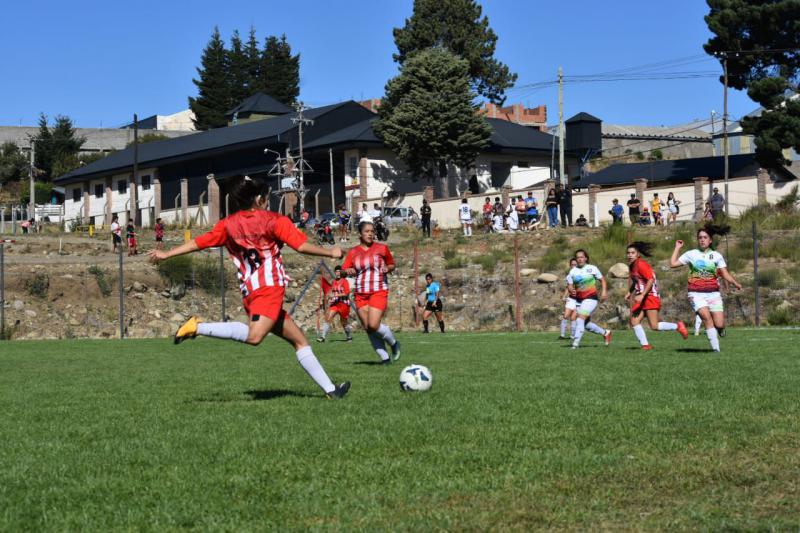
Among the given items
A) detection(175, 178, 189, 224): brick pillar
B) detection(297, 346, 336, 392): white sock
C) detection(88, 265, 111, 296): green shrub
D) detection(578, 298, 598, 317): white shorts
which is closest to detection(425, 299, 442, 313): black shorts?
detection(88, 265, 111, 296): green shrub

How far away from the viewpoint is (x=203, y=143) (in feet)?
252

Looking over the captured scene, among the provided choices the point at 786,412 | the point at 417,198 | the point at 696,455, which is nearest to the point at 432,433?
the point at 696,455

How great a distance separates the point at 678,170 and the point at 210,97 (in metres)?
63.3

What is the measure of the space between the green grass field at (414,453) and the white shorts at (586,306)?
6.14 metres

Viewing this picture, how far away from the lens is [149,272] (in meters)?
38.8

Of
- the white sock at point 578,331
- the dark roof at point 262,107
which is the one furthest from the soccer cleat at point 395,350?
the dark roof at point 262,107

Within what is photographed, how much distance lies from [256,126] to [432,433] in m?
71.2

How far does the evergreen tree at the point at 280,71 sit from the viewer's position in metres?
116

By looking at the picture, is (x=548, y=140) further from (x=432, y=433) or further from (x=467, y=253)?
(x=432, y=433)

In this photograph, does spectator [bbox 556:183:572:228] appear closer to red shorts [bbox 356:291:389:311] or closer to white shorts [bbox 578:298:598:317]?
white shorts [bbox 578:298:598:317]

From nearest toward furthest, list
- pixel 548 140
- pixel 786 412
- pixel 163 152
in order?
pixel 786 412 → pixel 548 140 → pixel 163 152

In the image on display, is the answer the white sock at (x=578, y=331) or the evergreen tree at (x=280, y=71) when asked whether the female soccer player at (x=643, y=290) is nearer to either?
the white sock at (x=578, y=331)

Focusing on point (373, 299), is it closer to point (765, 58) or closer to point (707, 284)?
point (707, 284)

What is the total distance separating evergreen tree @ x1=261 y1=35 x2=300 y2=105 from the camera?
115938 millimetres
